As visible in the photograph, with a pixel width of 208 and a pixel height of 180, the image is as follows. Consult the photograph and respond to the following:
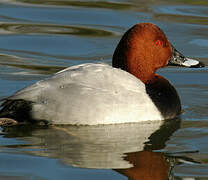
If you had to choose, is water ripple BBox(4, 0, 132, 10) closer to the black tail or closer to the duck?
the duck

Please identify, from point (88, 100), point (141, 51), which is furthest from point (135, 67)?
point (88, 100)

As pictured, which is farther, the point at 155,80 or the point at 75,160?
the point at 155,80

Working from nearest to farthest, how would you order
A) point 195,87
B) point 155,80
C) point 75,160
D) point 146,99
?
point 75,160
point 146,99
point 155,80
point 195,87

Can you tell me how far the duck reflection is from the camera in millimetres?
5055

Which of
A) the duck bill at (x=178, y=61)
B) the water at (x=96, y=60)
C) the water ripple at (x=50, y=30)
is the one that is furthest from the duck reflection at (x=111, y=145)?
the water ripple at (x=50, y=30)

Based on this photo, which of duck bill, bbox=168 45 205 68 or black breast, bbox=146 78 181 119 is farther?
duck bill, bbox=168 45 205 68

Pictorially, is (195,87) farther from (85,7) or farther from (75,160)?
(85,7)

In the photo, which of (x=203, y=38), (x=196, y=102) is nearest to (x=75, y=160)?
(x=196, y=102)

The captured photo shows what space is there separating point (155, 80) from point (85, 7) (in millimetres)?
4692

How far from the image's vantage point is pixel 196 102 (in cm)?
697

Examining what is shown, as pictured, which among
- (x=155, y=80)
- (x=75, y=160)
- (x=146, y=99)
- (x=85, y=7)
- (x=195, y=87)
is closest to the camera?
(x=75, y=160)

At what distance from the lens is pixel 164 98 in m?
6.41

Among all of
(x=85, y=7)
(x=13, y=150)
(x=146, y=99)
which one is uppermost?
(x=85, y=7)

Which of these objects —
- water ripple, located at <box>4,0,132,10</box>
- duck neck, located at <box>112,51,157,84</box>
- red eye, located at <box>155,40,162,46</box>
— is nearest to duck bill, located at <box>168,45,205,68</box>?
red eye, located at <box>155,40,162,46</box>
